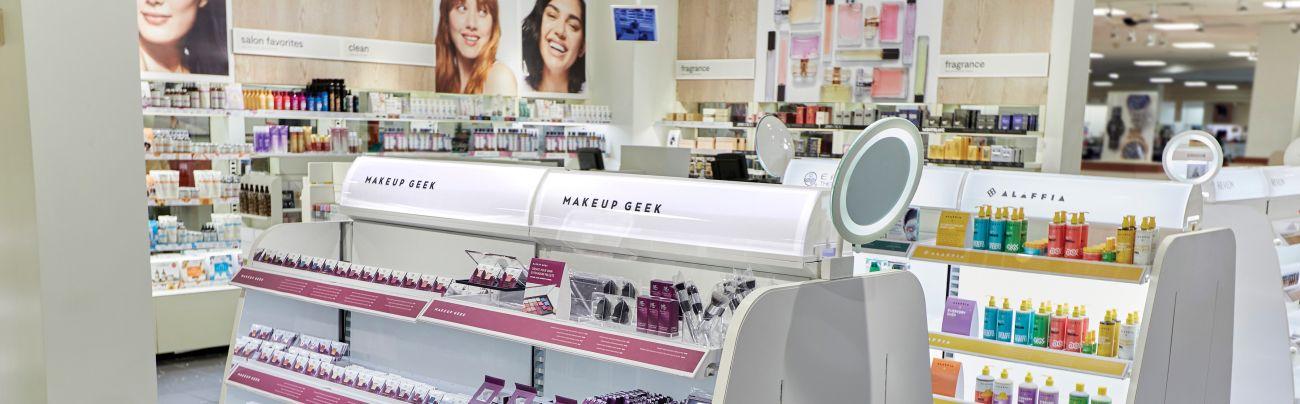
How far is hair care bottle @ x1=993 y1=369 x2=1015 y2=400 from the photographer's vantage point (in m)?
3.71

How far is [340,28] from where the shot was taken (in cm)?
817

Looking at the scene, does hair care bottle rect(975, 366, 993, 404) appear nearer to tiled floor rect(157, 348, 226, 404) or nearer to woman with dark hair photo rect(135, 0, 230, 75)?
tiled floor rect(157, 348, 226, 404)

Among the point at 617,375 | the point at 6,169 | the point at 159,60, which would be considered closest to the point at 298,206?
the point at 159,60

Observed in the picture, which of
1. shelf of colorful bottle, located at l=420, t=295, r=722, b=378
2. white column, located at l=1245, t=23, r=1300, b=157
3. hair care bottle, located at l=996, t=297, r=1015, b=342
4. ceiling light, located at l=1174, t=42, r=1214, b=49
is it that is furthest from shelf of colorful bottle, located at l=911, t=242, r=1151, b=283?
ceiling light, located at l=1174, t=42, r=1214, b=49

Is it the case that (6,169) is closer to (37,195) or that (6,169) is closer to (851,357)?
(37,195)

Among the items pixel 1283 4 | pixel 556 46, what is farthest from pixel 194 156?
pixel 1283 4

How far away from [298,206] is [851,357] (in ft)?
15.4

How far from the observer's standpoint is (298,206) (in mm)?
6312

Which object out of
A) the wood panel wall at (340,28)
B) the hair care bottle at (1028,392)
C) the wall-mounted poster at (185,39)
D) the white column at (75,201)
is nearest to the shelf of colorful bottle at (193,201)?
the wall-mounted poster at (185,39)

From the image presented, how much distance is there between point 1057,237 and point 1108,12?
33.4 ft

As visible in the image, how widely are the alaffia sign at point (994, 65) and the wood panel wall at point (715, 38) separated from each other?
6.87 feet

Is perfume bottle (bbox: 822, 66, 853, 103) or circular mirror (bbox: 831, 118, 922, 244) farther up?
perfume bottle (bbox: 822, 66, 853, 103)

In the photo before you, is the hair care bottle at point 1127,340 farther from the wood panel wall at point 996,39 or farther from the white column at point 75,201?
the wood panel wall at point 996,39

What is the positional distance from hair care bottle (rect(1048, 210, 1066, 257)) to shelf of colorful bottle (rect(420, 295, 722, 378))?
1.89 meters
